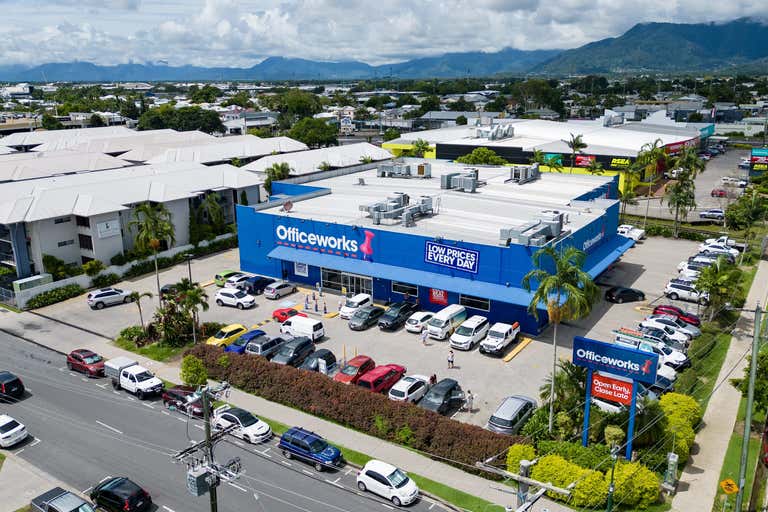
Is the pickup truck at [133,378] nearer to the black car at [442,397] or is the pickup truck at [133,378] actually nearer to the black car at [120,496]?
the black car at [120,496]

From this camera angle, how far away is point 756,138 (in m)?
144

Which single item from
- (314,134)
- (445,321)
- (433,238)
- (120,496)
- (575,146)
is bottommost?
(120,496)

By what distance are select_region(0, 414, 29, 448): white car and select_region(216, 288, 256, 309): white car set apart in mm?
18565

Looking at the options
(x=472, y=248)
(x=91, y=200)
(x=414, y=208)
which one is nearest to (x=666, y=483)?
(x=472, y=248)

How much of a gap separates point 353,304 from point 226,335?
9.58m

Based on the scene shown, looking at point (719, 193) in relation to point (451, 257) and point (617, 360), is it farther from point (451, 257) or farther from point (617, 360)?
point (617, 360)

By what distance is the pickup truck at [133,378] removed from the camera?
3247cm

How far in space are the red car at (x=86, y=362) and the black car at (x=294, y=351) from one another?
10.3m

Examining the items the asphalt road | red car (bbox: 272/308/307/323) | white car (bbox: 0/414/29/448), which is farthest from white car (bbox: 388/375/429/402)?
white car (bbox: 0/414/29/448)

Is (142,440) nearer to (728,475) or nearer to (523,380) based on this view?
(523,380)

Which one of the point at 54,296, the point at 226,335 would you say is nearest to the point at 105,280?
the point at 54,296

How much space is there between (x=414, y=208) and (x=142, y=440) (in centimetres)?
2792

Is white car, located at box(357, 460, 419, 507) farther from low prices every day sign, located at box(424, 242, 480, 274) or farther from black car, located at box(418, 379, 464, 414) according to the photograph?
low prices every day sign, located at box(424, 242, 480, 274)

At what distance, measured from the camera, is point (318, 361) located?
115ft
